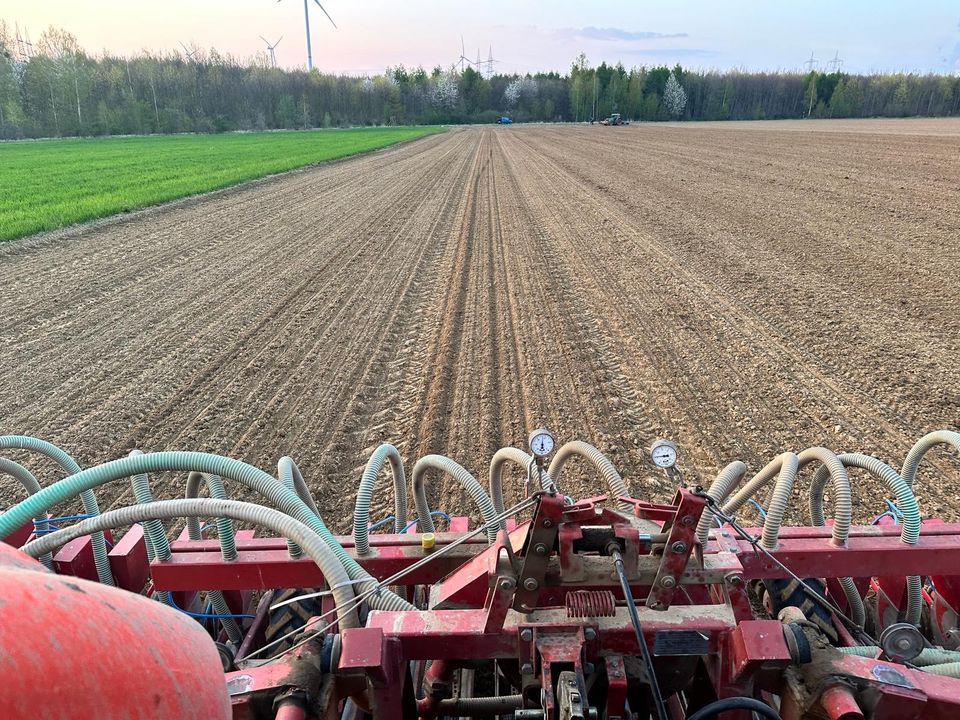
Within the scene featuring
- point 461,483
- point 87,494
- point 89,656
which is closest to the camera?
point 89,656

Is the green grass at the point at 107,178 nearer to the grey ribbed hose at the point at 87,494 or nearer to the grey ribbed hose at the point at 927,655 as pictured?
the grey ribbed hose at the point at 87,494

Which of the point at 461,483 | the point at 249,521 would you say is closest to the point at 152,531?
the point at 249,521

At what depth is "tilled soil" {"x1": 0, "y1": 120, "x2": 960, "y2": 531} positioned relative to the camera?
5.58 m

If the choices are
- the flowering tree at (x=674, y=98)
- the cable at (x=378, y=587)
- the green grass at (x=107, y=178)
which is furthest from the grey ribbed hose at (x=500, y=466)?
the flowering tree at (x=674, y=98)

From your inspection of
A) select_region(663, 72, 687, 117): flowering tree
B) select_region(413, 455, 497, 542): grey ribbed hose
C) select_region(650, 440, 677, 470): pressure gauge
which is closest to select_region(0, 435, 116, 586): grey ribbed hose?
select_region(413, 455, 497, 542): grey ribbed hose

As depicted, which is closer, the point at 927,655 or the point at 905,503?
the point at 927,655

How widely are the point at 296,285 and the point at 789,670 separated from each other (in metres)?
9.33

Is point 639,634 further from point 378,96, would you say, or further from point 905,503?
point 378,96

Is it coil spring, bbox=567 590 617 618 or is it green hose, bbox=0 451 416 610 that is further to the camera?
green hose, bbox=0 451 416 610

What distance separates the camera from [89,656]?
1.06 m

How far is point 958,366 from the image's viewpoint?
6691 mm

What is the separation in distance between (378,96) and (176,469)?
107 meters

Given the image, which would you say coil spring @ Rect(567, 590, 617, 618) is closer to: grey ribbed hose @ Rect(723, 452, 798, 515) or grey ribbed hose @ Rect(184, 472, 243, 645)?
grey ribbed hose @ Rect(723, 452, 798, 515)

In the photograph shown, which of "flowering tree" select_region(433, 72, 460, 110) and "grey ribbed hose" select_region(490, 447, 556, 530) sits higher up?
"flowering tree" select_region(433, 72, 460, 110)
